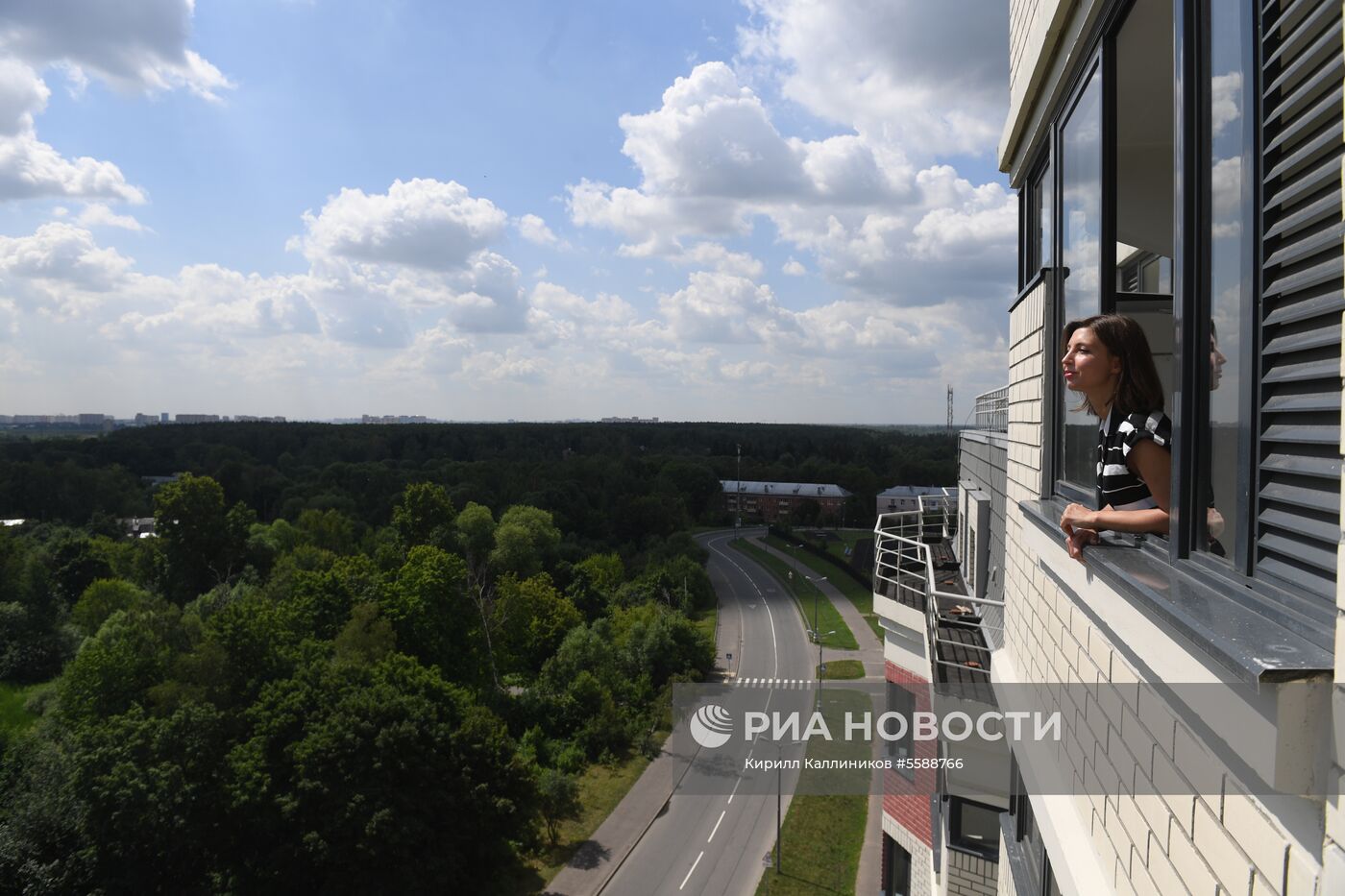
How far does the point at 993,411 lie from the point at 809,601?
141 ft

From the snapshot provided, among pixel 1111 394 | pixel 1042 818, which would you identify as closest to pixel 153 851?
pixel 1042 818

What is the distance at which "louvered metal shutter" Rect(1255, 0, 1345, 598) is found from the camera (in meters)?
1.49

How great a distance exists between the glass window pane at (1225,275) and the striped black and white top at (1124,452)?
465mm

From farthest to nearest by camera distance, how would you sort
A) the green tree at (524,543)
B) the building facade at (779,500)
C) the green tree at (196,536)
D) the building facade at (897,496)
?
the building facade at (779,500)
the building facade at (897,496)
the green tree at (524,543)
the green tree at (196,536)

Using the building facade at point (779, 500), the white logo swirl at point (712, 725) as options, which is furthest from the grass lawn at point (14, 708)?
the building facade at point (779, 500)

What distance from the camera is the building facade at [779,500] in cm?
8025

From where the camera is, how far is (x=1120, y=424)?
9.12 ft

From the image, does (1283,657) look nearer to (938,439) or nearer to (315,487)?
(315,487)

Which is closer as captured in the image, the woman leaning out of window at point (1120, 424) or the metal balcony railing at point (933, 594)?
the woman leaning out of window at point (1120, 424)

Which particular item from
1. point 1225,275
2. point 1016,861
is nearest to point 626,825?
point 1016,861

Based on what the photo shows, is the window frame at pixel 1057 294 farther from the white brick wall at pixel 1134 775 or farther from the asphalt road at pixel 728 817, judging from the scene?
the asphalt road at pixel 728 817

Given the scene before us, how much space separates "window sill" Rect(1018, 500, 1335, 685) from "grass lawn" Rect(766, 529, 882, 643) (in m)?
40.3

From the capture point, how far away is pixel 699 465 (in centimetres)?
8600

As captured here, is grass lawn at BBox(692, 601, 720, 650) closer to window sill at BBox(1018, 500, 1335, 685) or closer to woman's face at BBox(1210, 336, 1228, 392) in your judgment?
window sill at BBox(1018, 500, 1335, 685)
